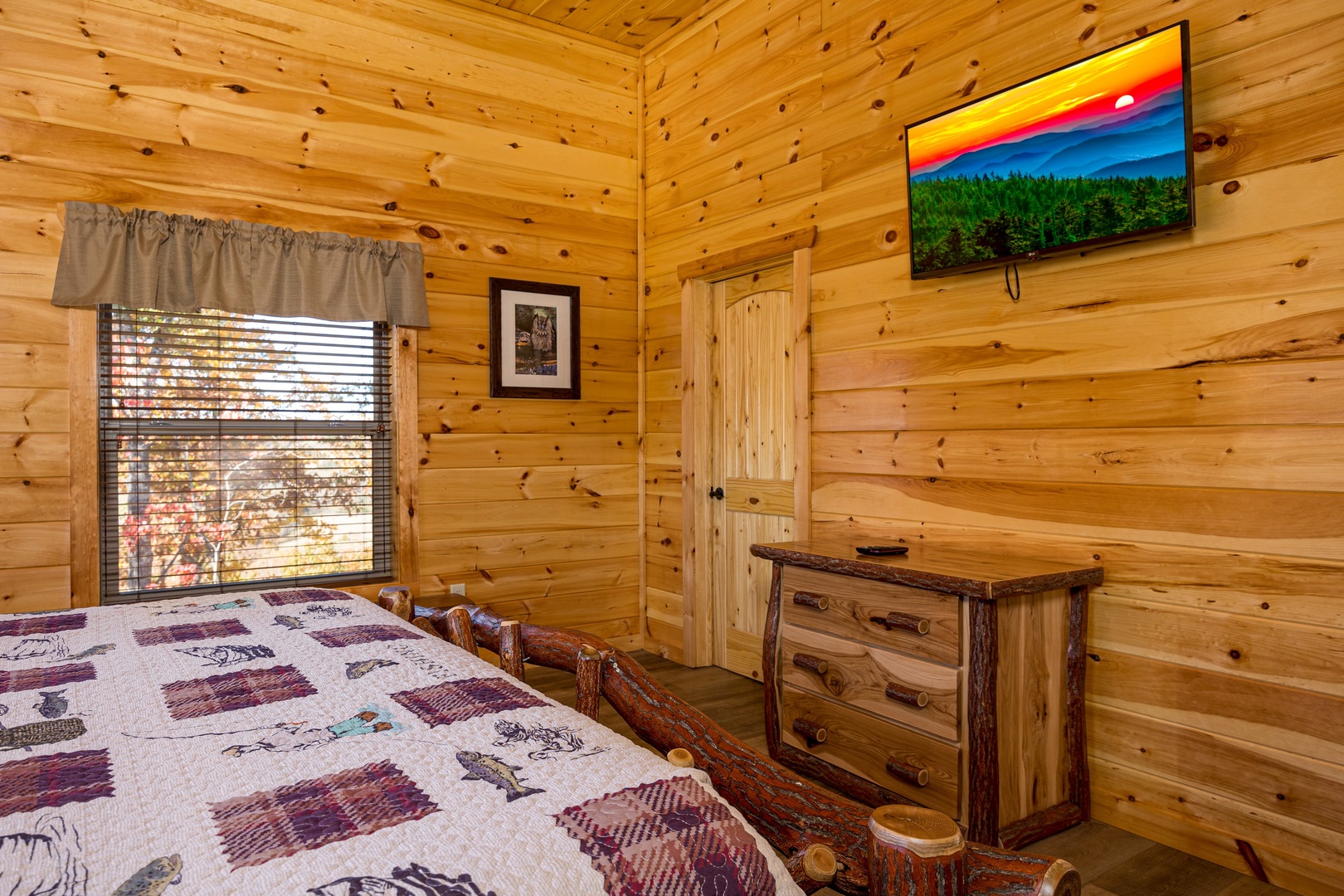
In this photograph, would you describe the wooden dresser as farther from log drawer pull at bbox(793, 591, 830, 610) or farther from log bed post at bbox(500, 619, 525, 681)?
log bed post at bbox(500, 619, 525, 681)

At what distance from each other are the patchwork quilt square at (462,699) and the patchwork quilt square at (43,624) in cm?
105

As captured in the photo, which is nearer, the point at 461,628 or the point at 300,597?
the point at 461,628

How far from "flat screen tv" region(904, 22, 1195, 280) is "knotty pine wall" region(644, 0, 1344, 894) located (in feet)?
0.46

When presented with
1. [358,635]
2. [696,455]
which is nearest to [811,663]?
[358,635]

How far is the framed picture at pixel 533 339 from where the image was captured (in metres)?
4.06

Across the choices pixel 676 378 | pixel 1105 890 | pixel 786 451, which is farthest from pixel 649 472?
pixel 1105 890

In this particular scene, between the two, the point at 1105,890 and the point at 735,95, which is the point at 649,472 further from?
the point at 1105,890

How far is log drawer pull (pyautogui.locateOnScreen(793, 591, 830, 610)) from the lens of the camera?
8.76 feet

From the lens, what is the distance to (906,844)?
853 mm

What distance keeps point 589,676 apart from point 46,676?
0.94 metres

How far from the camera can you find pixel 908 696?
237 centimetres

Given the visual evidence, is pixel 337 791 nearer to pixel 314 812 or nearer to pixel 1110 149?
pixel 314 812

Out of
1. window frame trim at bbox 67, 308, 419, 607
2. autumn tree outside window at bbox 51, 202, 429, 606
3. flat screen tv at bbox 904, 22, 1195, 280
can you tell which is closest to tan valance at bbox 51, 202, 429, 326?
autumn tree outside window at bbox 51, 202, 429, 606

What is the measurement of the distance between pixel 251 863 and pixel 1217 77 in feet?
8.85
